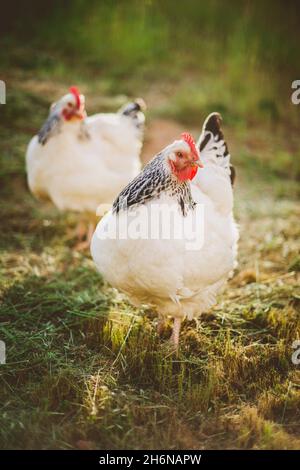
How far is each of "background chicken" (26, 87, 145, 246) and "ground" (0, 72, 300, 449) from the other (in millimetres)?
497

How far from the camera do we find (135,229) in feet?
8.57

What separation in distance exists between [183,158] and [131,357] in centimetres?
119

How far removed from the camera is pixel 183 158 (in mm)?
2670

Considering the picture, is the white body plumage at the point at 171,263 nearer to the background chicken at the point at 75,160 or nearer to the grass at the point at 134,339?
the grass at the point at 134,339

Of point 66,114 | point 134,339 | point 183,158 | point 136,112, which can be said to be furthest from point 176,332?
point 136,112

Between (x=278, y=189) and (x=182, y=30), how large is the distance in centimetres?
545

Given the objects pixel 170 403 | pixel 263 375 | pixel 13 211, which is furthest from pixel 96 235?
pixel 13 211

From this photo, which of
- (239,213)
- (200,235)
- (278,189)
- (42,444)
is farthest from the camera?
(278,189)

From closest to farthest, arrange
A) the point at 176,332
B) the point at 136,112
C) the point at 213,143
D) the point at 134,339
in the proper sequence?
the point at 134,339, the point at 176,332, the point at 213,143, the point at 136,112

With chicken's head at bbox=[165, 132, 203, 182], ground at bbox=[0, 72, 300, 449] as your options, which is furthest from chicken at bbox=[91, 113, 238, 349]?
ground at bbox=[0, 72, 300, 449]

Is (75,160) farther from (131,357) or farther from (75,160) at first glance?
(131,357)

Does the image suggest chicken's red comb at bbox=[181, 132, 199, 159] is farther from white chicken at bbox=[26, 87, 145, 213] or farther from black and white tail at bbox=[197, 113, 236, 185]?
white chicken at bbox=[26, 87, 145, 213]

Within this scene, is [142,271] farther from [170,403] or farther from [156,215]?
[170,403]

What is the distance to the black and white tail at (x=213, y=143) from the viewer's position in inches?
138
